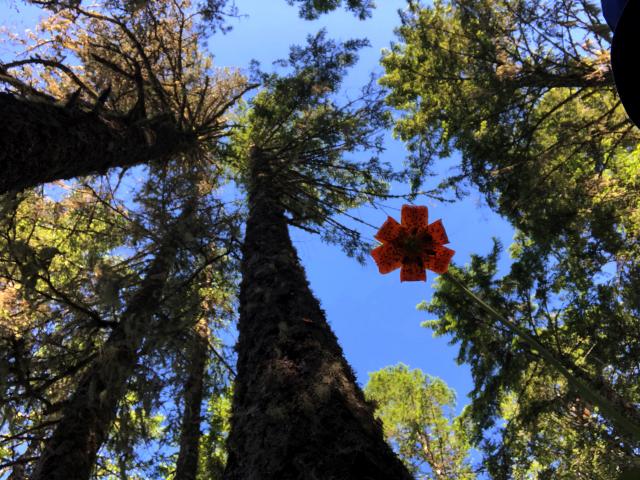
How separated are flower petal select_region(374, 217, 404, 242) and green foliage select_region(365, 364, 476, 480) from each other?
36.6ft

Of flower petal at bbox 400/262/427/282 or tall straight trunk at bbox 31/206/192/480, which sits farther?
tall straight trunk at bbox 31/206/192/480

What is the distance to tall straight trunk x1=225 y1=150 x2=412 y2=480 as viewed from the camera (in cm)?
158

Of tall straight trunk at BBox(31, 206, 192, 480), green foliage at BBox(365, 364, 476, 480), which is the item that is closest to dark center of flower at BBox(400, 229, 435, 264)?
tall straight trunk at BBox(31, 206, 192, 480)

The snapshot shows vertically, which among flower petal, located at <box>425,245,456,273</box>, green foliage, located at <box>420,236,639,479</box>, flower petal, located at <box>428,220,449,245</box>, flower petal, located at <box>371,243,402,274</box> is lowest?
flower petal, located at <box>425,245,456,273</box>

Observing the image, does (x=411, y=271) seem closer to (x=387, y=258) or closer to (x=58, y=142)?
(x=387, y=258)

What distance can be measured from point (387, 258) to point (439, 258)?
1.04 ft

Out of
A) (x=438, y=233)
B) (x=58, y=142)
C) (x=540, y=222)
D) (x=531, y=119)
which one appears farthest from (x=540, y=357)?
(x=58, y=142)

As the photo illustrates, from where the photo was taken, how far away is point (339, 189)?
8219 millimetres

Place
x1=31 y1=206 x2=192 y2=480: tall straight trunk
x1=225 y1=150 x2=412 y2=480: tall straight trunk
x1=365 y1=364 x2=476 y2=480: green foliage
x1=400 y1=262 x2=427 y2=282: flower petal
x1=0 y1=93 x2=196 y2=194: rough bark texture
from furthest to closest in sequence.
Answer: x1=365 y1=364 x2=476 y2=480: green foliage, x1=31 y1=206 x2=192 y2=480: tall straight trunk, x1=0 y1=93 x2=196 y2=194: rough bark texture, x1=400 y1=262 x2=427 y2=282: flower petal, x1=225 y1=150 x2=412 y2=480: tall straight trunk

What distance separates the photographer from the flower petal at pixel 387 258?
2613 mm

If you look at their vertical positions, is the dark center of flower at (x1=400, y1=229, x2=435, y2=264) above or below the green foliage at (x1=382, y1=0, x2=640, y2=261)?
below

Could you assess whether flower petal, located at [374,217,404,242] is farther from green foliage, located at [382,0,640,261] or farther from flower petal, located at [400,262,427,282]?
green foliage, located at [382,0,640,261]

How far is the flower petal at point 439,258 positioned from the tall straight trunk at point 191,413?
3.64 meters

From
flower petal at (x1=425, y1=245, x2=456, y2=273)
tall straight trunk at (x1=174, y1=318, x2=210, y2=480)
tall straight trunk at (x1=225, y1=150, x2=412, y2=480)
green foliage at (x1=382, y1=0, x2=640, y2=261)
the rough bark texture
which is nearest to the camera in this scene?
tall straight trunk at (x1=225, y1=150, x2=412, y2=480)
